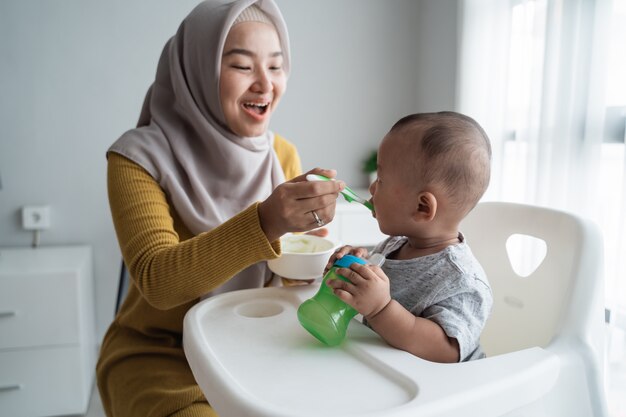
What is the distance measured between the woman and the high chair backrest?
0.42m

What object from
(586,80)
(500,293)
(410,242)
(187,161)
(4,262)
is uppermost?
(586,80)

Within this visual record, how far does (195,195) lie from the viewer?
1.10 metres

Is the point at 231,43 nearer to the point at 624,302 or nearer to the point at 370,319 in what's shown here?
the point at 370,319

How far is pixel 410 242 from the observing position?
92cm

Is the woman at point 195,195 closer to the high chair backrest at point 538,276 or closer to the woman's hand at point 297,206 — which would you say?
the woman's hand at point 297,206

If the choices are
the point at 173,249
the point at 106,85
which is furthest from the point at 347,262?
the point at 106,85

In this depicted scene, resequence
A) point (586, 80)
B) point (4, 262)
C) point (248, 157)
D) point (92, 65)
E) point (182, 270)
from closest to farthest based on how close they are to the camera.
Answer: point (182, 270), point (248, 157), point (586, 80), point (4, 262), point (92, 65)

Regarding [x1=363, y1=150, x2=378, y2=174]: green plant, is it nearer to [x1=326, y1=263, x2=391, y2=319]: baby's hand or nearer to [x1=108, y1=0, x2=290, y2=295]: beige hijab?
[x1=108, y1=0, x2=290, y2=295]: beige hijab

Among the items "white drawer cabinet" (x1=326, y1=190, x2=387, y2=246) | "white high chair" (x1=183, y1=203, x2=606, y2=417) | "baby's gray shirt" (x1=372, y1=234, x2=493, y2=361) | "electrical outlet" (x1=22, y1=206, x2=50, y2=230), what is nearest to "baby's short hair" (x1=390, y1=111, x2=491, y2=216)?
"baby's gray shirt" (x1=372, y1=234, x2=493, y2=361)

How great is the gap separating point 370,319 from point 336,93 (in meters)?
2.09

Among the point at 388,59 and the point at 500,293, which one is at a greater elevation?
the point at 388,59

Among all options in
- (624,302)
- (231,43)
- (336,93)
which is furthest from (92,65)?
(624,302)

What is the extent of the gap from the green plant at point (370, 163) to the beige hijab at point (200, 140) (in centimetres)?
149

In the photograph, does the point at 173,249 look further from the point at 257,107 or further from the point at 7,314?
the point at 7,314
